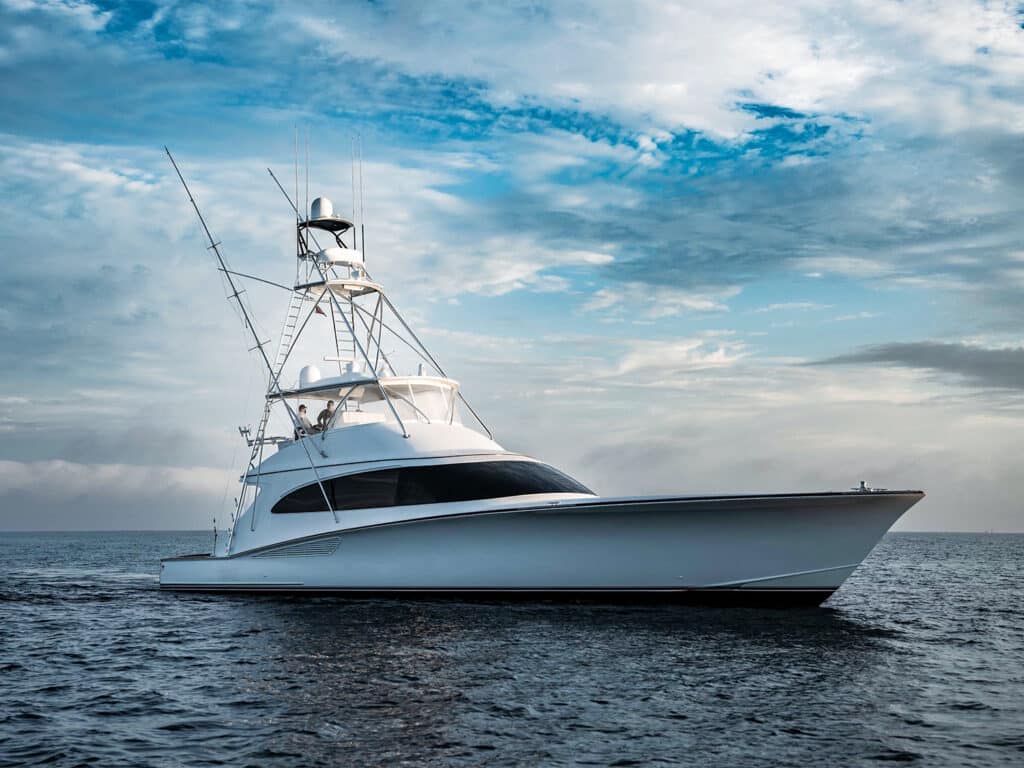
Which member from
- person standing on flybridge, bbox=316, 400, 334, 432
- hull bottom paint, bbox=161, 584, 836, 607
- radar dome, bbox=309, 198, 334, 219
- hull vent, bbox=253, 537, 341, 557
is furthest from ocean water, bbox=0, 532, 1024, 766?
radar dome, bbox=309, 198, 334, 219

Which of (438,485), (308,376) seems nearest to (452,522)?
(438,485)

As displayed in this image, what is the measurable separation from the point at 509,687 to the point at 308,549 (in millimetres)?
9992

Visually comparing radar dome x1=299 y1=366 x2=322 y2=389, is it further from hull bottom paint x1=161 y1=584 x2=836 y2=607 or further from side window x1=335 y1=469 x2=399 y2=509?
hull bottom paint x1=161 y1=584 x2=836 y2=607

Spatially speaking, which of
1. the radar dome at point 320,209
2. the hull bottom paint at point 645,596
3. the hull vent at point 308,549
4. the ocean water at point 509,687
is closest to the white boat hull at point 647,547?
the hull bottom paint at point 645,596

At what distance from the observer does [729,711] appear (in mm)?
9844

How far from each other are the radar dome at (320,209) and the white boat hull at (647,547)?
30.1ft

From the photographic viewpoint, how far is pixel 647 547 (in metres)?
17.2

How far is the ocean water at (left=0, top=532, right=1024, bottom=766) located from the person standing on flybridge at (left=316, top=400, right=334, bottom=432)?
4589 mm

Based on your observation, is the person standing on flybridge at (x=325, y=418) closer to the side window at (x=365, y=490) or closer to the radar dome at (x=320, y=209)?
the side window at (x=365, y=490)

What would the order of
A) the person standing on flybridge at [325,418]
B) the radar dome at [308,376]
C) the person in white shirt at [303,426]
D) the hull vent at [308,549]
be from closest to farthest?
the hull vent at [308,549] → the person in white shirt at [303,426] → the person standing on flybridge at [325,418] → the radar dome at [308,376]

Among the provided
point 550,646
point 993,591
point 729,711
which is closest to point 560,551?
point 550,646

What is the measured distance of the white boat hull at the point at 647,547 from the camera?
1664 cm

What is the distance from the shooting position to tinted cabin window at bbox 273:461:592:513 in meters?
18.5

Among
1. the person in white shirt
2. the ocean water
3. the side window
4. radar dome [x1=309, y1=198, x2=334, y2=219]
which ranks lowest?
the ocean water
